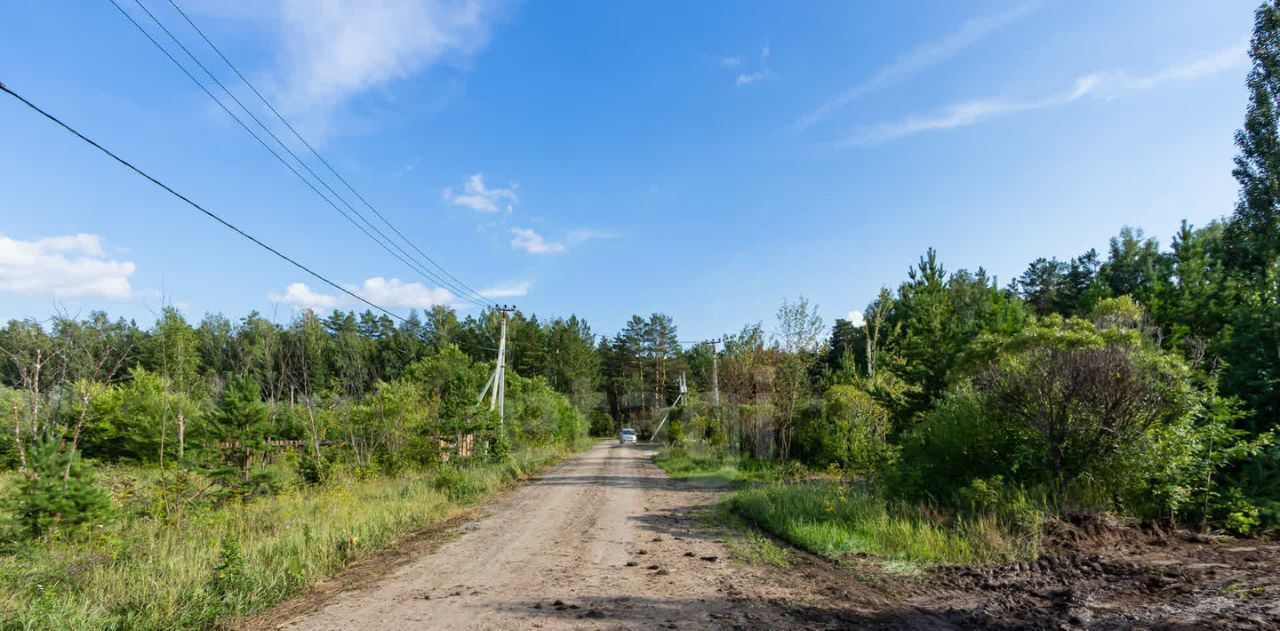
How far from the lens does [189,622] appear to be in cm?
543

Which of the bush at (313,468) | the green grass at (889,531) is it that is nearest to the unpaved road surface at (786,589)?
the green grass at (889,531)

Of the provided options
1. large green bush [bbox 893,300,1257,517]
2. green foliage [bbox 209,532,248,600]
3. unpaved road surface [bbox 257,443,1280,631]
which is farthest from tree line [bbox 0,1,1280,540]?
green foliage [bbox 209,532,248,600]

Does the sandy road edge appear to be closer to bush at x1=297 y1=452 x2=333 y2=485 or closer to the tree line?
the tree line

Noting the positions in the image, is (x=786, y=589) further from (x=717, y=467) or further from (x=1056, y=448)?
(x=717, y=467)

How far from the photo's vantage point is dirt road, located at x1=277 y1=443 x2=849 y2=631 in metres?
5.48

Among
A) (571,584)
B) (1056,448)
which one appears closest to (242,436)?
(571,584)

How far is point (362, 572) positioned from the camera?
304 inches

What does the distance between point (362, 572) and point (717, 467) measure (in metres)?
15.7

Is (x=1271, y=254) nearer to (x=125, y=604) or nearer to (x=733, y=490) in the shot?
(x=733, y=490)

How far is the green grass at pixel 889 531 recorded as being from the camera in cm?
733

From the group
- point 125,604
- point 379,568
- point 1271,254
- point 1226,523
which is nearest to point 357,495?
point 379,568

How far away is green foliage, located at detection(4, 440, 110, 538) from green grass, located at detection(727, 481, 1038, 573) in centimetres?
1159

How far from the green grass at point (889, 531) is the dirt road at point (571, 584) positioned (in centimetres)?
140

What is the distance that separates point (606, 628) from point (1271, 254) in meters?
21.8
